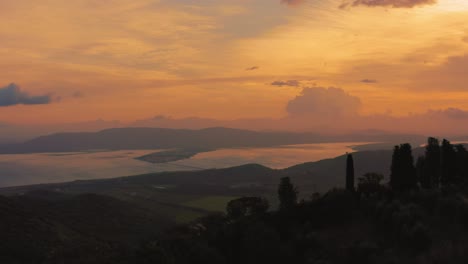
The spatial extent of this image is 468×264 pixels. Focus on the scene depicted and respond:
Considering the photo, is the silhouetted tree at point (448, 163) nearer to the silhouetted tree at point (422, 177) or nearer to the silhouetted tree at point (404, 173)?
the silhouetted tree at point (422, 177)

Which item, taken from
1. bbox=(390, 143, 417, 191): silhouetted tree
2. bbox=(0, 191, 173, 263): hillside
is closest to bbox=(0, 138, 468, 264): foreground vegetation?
bbox=(390, 143, 417, 191): silhouetted tree

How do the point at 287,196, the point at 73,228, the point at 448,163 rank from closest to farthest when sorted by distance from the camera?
the point at 448,163 → the point at 287,196 → the point at 73,228

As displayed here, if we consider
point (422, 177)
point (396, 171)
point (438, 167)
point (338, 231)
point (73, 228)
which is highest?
point (438, 167)

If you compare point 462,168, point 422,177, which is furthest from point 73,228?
point 462,168

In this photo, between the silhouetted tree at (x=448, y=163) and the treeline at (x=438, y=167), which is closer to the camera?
the treeline at (x=438, y=167)

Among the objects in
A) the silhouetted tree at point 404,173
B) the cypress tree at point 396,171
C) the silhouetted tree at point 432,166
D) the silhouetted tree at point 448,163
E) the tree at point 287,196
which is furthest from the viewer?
the tree at point 287,196

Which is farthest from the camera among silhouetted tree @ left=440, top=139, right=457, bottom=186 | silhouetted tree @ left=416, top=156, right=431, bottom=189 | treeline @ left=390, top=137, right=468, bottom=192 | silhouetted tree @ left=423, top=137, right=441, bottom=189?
silhouetted tree @ left=416, top=156, right=431, bottom=189

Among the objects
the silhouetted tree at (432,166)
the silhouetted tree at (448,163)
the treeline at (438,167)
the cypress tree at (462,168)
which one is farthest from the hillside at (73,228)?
the cypress tree at (462,168)

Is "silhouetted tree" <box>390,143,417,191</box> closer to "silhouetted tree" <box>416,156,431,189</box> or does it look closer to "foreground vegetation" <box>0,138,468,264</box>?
"foreground vegetation" <box>0,138,468,264</box>

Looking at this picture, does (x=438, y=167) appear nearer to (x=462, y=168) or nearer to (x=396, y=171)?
(x=462, y=168)
